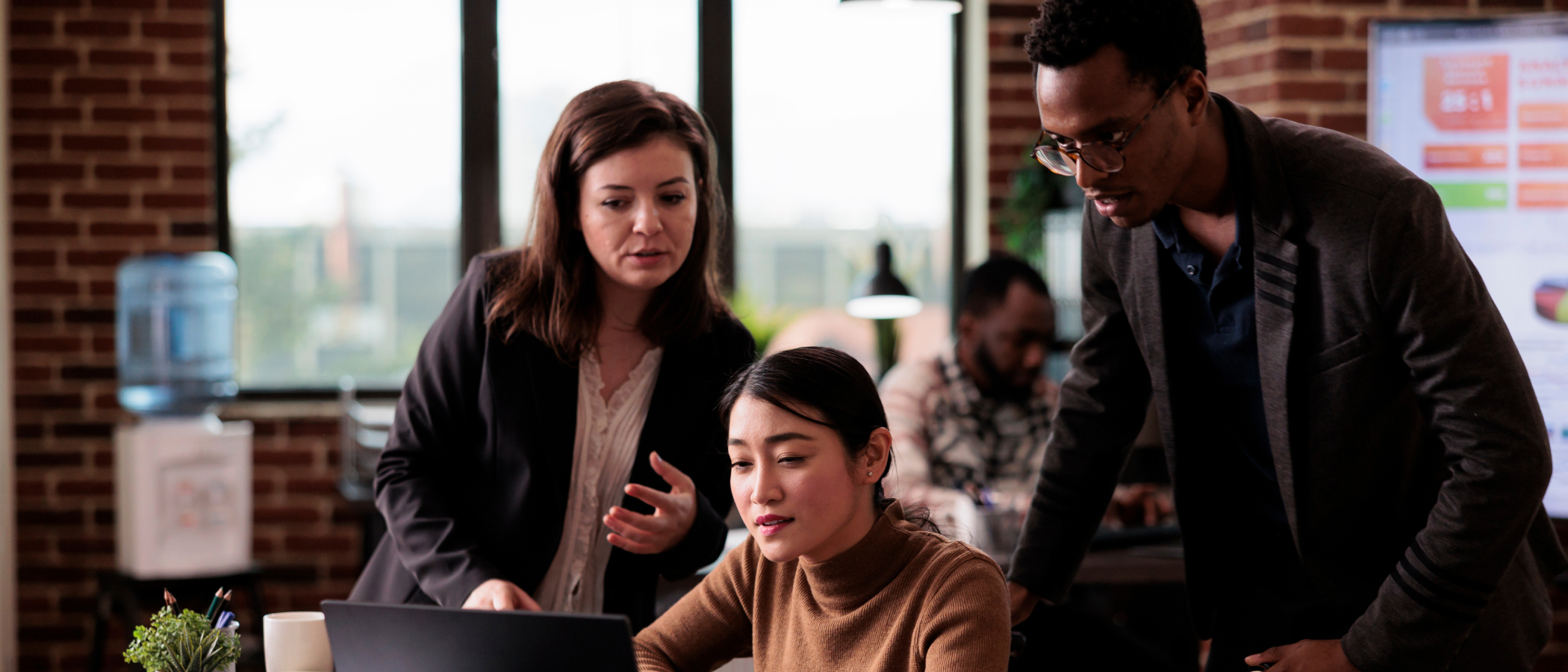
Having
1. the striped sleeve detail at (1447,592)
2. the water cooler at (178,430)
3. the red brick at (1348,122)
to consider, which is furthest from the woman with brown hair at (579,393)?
the water cooler at (178,430)

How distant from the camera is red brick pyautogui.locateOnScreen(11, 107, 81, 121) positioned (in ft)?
12.8

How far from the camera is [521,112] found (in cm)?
438

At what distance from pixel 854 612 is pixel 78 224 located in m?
3.50

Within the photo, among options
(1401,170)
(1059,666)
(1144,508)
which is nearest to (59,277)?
(1144,508)

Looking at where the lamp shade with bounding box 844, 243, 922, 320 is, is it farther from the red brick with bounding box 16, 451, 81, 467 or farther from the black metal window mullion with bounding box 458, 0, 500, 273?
the red brick with bounding box 16, 451, 81, 467

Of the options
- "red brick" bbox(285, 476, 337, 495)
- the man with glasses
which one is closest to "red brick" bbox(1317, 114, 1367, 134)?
the man with glasses

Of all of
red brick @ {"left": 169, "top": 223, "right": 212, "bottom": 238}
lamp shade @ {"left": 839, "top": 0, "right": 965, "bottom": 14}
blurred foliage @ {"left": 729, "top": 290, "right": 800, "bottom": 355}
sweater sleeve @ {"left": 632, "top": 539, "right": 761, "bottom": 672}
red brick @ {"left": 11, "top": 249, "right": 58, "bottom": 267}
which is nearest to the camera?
sweater sleeve @ {"left": 632, "top": 539, "right": 761, "bottom": 672}

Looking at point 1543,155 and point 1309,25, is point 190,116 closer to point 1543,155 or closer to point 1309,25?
point 1309,25

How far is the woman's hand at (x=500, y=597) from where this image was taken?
142cm

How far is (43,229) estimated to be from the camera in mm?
3914

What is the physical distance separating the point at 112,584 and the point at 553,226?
2.62m

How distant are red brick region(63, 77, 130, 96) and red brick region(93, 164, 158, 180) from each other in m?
0.23

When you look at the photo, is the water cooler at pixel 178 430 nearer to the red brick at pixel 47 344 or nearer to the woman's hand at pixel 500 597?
the red brick at pixel 47 344

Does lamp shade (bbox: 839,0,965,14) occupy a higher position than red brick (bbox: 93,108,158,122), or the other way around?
lamp shade (bbox: 839,0,965,14)
